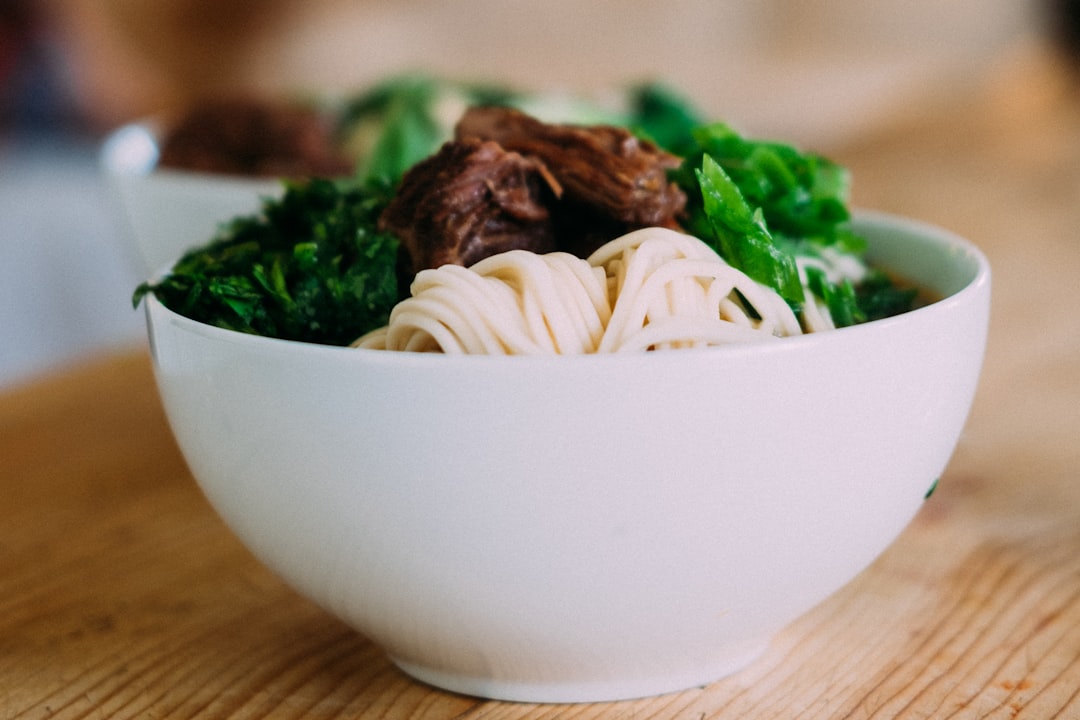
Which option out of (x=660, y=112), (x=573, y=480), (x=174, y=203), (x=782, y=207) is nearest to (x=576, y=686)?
(x=573, y=480)

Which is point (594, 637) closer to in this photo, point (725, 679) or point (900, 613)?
point (725, 679)

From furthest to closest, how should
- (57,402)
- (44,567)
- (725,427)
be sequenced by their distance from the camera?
(57,402)
(44,567)
(725,427)

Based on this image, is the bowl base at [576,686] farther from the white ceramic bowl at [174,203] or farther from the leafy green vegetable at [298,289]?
the white ceramic bowl at [174,203]

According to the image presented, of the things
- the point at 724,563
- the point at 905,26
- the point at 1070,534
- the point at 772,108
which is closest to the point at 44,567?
the point at 724,563

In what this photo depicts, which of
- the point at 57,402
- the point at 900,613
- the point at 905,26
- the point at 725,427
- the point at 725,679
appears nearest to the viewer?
the point at 725,427

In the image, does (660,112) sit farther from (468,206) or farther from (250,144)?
(468,206)

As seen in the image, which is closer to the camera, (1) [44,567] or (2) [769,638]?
(2) [769,638]

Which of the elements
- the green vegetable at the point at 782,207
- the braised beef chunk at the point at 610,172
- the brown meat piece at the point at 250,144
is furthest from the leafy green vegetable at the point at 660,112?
the braised beef chunk at the point at 610,172

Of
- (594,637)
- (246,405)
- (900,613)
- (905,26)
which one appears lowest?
(900,613)
